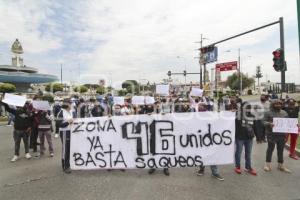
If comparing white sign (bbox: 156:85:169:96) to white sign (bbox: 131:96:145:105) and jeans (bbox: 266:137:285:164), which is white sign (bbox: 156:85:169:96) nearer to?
white sign (bbox: 131:96:145:105)

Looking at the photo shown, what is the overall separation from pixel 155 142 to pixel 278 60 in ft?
30.8

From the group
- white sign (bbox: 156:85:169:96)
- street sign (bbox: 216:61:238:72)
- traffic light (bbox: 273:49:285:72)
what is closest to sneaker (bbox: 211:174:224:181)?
traffic light (bbox: 273:49:285:72)

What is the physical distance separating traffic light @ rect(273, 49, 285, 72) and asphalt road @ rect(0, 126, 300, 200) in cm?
725

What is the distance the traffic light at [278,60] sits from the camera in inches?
553

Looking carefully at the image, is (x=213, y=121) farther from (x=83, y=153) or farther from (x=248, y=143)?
(x=83, y=153)

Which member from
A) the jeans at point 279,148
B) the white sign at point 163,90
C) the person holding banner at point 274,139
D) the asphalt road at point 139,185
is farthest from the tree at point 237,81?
the asphalt road at point 139,185

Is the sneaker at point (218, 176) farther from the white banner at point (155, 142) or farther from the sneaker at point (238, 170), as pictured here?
the sneaker at point (238, 170)

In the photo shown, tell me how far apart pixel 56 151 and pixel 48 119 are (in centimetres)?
135

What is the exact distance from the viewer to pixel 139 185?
6.30 m

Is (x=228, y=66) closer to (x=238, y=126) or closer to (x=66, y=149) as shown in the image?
(x=238, y=126)

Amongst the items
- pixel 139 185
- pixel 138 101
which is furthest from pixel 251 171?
pixel 138 101

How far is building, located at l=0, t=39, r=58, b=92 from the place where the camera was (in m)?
79.8

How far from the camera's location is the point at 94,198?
550cm

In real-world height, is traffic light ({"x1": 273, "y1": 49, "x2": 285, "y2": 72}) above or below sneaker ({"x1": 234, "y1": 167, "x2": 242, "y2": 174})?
above
